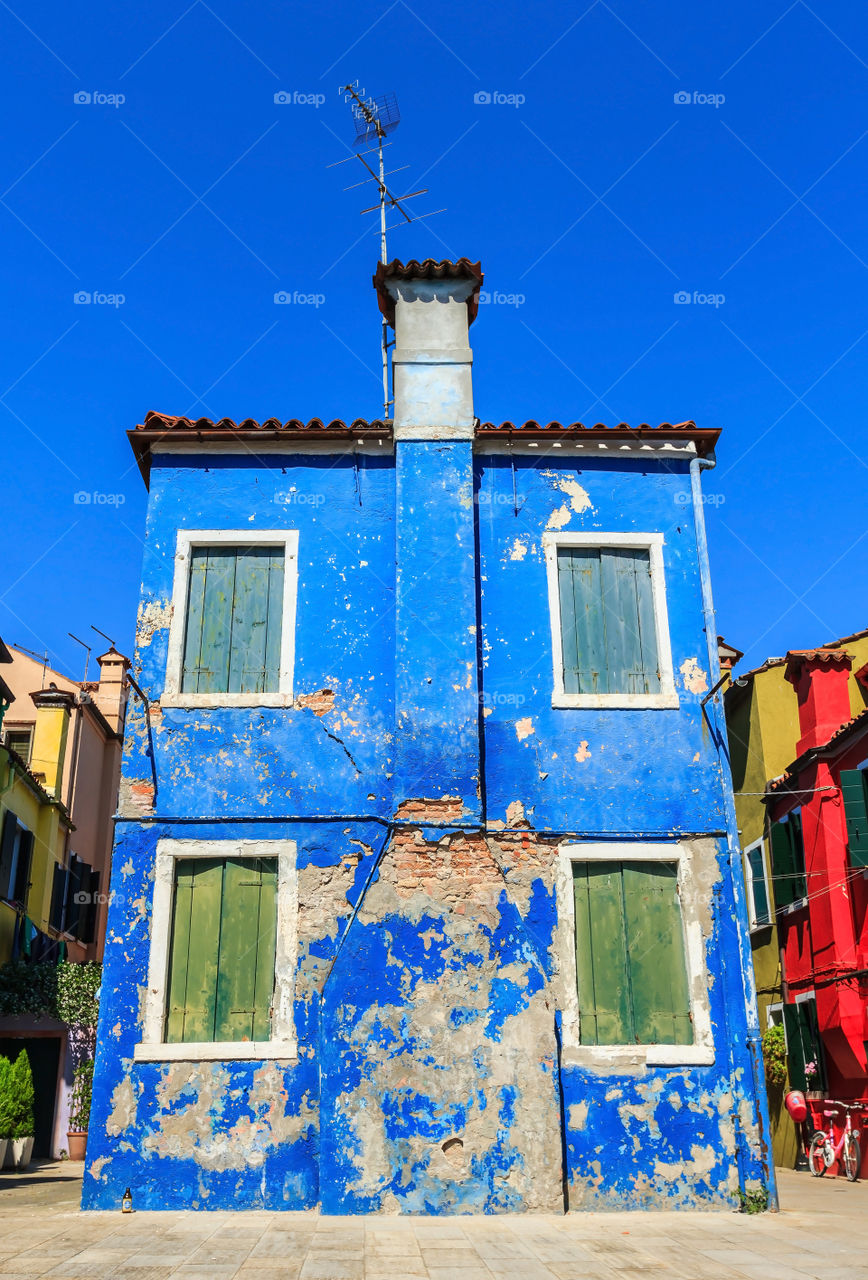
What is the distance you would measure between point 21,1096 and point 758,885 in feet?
40.7

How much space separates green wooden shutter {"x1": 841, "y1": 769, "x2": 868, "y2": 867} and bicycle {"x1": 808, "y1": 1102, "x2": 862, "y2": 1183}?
11.1 feet

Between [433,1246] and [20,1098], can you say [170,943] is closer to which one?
[433,1246]

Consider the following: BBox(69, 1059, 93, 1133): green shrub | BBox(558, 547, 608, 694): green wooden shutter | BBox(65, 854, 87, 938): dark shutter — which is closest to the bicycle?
BBox(558, 547, 608, 694): green wooden shutter

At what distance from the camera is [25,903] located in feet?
62.4

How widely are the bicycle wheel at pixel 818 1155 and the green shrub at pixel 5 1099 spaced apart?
1100cm

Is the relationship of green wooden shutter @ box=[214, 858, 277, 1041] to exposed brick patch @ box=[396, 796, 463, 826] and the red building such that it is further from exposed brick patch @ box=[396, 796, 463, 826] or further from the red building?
the red building

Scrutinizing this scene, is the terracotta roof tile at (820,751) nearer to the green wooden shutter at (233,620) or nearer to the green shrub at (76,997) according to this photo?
the green wooden shutter at (233,620)

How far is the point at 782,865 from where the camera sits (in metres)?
17.8

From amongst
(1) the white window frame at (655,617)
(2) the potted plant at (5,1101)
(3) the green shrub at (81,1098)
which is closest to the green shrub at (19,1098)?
(2) the potted plant at (5,1101)

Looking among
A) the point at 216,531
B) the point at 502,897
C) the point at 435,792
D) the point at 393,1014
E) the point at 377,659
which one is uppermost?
the point at 216,531

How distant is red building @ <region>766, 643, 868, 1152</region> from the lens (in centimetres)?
1524

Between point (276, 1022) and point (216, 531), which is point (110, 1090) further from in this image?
point (216, 531)

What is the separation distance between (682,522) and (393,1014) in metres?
5.74

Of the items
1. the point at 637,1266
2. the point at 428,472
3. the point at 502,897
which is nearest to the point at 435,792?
the point at 502,897
